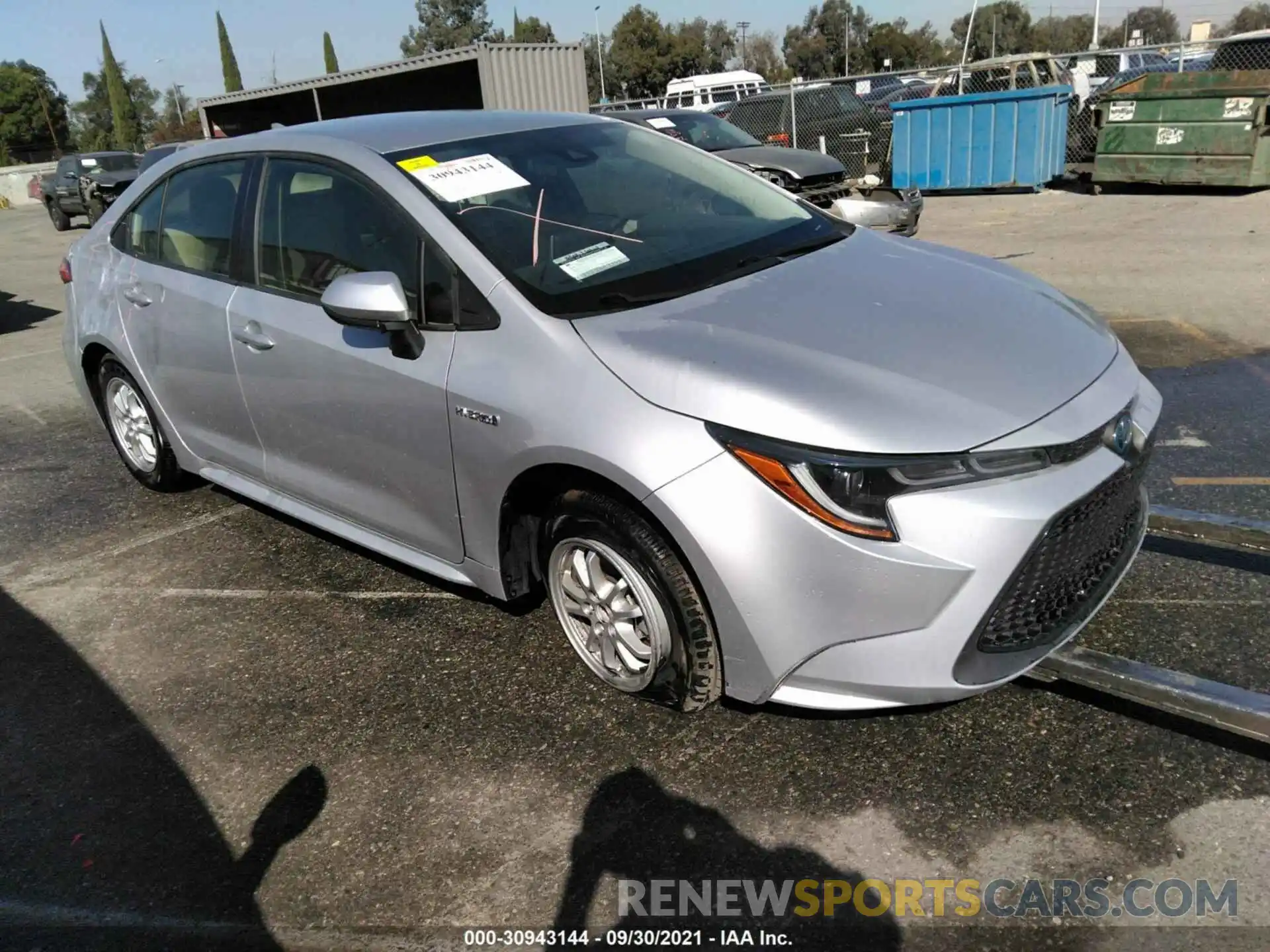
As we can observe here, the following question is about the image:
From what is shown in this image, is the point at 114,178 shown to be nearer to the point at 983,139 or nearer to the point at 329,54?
the point at 983,139

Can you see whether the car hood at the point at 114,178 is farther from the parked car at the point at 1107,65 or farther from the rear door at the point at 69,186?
the parked car at the point at 1107,65

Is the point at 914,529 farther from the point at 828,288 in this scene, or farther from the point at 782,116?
the point at 782,116

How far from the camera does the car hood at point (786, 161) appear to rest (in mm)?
11859

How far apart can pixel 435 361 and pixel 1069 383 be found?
1.80 m

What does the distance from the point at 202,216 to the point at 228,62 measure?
82425 millimetres

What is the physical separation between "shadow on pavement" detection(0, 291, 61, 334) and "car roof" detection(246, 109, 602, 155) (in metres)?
8.60

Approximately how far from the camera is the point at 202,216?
4.17 metres

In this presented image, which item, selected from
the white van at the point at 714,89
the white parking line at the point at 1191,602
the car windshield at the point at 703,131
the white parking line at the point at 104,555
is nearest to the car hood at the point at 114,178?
the car windshield at the point at 703,131

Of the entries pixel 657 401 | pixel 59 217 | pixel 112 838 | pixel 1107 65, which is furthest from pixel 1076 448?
pixel 59 217

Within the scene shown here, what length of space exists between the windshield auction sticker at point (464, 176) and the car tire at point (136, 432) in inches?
83.0

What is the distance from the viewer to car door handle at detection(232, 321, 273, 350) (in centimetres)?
366

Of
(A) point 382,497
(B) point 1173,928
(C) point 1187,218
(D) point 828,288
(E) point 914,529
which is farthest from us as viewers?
(C) point 1187,218

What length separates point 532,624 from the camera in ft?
11.9

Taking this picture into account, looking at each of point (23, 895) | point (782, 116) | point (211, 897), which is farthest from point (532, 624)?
point (782, 116)
